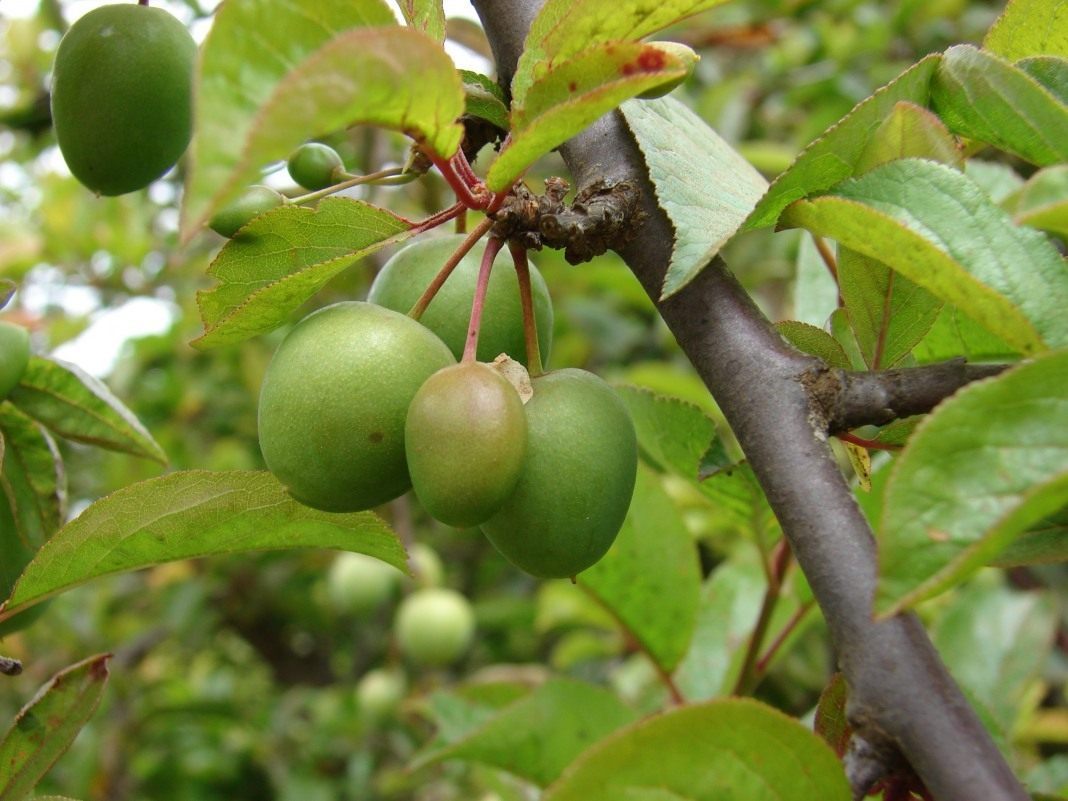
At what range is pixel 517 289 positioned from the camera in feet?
2.85

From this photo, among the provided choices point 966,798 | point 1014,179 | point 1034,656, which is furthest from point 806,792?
point 1034,656

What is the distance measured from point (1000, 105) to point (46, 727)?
0.82 metres

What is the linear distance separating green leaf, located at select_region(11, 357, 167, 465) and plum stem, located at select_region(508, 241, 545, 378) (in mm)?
413

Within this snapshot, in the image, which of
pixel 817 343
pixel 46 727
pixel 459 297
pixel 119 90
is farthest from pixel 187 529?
pixel 817 343

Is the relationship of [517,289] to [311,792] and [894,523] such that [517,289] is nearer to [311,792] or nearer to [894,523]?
[894,523]

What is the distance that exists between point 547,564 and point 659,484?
0.46 m

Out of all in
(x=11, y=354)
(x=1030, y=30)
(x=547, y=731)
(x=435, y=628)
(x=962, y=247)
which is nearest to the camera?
(x=962, y=247)

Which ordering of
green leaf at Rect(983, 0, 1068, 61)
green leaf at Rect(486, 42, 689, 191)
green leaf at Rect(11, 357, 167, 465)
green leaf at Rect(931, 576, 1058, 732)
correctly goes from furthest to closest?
green leaf at Rect(931, 576, 1058, 732) → green leaf at Rect(11, 357, 167, 465) → green leaf at Rect(983, 0, 1068, 61) → green leaf at Rect(486, 42, 689, 191)

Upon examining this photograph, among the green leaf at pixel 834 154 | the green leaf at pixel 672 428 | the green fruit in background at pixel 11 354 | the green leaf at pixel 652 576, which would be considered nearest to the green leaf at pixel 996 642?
the green leaf at pixel 652 576

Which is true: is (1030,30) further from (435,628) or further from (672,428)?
(435,628)

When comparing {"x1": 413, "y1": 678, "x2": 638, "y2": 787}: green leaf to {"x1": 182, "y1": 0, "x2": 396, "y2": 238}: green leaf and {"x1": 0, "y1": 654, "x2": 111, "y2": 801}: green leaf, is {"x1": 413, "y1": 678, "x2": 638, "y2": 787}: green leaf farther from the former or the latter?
{"x1": 182, "y1": 0, "x2": 396, "y2": 238}: green leaf

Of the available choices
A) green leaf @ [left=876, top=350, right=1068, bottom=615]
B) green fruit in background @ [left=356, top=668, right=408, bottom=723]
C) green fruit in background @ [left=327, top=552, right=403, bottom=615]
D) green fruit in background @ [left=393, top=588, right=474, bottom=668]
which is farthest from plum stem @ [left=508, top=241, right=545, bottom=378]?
green fruit in background @ [left=356, top=668, right=408, bottom=723]

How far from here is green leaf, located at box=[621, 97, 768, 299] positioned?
2.18 feet

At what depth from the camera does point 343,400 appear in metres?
0.72
